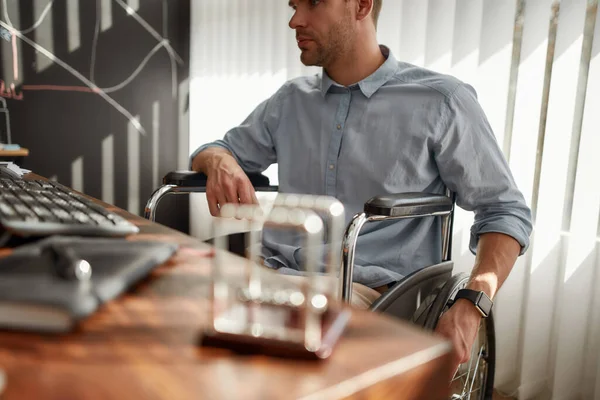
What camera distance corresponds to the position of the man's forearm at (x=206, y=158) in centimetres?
130

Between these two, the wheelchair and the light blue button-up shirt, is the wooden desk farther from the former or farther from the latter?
the light blue button-up shirt

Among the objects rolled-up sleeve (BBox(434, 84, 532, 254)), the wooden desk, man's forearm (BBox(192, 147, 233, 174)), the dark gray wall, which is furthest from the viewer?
the dark gray wall

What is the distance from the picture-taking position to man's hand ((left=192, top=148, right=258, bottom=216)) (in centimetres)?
114

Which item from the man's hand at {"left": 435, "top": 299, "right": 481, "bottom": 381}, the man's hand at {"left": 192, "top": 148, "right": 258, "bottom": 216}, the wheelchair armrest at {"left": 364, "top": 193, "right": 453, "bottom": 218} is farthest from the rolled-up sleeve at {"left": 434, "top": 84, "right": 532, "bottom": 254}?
the man's hand at {"left": 192, "top": 148, "right": 258, "bottom": 216}

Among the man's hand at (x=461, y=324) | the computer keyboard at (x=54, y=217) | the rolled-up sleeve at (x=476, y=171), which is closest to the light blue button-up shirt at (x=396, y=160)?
the rolled-up sleeve at (x=476, y=171)

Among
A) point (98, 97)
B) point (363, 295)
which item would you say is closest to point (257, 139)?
point (363, 295)

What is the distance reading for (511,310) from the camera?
5.60 feet

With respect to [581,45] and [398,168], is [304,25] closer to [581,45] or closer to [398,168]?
[398,168]

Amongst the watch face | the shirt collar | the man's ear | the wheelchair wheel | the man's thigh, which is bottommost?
the wheelchair wheel

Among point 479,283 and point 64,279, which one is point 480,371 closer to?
point 479,283

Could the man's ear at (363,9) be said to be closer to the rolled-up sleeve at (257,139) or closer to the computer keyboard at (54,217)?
the rolled-up sleeve at (257,139)

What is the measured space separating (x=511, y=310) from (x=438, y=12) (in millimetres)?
1036

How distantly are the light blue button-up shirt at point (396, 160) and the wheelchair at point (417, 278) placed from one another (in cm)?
9

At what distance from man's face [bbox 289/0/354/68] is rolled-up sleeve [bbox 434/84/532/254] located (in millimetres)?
358
